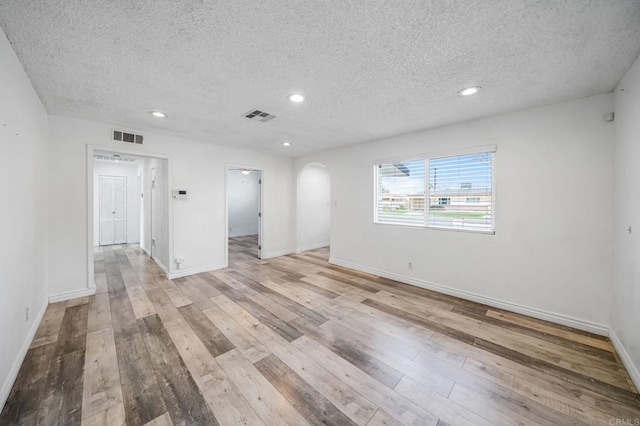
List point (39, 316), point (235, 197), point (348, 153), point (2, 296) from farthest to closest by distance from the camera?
1. point (235, 197)
2. point (348, 153)
3. point (39, 316)
4. point (2, 296)

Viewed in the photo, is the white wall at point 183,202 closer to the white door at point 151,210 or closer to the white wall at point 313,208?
the white wall at point 313,208

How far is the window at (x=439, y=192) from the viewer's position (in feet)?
10.7

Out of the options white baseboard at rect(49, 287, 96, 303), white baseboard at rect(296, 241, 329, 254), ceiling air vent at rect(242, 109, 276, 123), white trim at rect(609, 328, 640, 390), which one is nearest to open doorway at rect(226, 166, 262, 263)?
white baseboard at rect(296, 241, 329, 254)

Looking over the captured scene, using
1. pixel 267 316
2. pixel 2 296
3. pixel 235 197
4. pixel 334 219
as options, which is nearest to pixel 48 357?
pixel 2 296

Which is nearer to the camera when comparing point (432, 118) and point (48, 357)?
point (48, 357)

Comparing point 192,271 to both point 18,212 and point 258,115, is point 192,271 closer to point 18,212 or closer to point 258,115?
point 18,212

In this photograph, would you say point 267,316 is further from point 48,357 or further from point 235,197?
point 235,197

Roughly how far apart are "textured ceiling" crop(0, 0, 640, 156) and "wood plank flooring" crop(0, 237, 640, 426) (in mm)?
2542

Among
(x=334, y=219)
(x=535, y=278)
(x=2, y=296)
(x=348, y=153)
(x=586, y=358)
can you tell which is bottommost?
(x=586, y=358)

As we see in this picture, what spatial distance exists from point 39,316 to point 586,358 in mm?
5599

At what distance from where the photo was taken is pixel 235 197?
29.5ft

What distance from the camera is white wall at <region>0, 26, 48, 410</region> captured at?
5.43 feet

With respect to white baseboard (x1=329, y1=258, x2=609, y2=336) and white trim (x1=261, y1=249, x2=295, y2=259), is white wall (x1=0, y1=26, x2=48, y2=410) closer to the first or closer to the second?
white trim (x1=261, y1=249, x2=295, y2=259)

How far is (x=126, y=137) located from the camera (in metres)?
3.66
